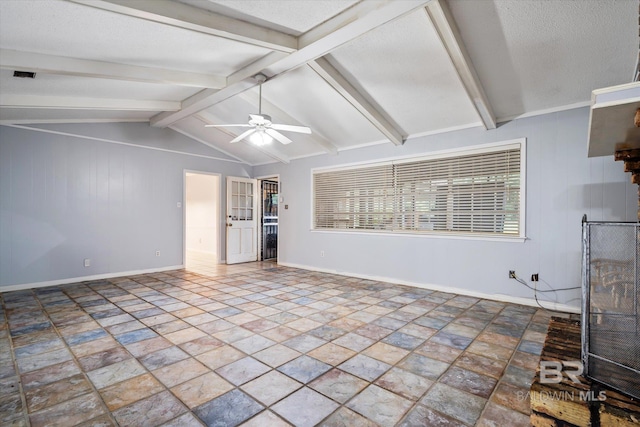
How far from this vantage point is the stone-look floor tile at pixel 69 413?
65.3 inches

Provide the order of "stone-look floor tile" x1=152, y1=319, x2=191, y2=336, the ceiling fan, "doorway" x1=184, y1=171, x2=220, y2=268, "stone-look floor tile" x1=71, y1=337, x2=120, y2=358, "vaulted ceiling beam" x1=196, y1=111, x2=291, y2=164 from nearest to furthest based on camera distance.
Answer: "stone-look floor tile" x1=71, y1=337, x2=120, y2=358, "stone-look floor tile" x1=152, y1=319, x2=191, y2=336, the ceiling fan, "vaulted ceiling beam" x1=196, y1=111, x2=291, y2=164, "doorway" x1=184, y1=171, x2=220, y2=268

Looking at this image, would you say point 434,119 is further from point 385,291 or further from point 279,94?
point 385,291

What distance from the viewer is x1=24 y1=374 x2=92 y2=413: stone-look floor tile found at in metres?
1.82

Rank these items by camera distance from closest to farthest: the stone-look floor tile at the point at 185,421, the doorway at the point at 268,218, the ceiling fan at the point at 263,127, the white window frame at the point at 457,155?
the stone-look floor tile at the point at 185,421 → the ceiling fan at the point at 263,127 → the white window frame at the point at 457,155 → the doorway at the point at 268,218

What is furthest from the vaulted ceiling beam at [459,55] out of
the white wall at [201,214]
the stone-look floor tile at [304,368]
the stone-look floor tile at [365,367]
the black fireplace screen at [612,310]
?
the white wall at [201,214]

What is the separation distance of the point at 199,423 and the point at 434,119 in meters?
4.37

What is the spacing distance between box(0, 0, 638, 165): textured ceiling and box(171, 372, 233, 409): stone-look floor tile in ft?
8.97

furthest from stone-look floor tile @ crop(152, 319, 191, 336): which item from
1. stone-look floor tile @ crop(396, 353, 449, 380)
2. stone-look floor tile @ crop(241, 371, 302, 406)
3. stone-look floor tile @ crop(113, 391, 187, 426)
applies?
stone-look floor tile @ crop(396, 353, 449, 380)

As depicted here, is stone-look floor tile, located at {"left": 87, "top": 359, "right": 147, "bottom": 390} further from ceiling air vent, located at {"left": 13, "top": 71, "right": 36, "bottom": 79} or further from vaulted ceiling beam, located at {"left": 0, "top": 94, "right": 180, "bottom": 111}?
vaulted ceiling beam, located at {"left": 0, "top": 94, "right": 180, "bottom": 111}

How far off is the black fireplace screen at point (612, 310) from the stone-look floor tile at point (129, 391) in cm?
278

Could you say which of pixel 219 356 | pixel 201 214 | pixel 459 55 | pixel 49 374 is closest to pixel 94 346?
pixel 49 374

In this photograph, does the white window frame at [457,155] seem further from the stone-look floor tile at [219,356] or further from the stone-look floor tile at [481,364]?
the stone-look floor tile at [219,356]

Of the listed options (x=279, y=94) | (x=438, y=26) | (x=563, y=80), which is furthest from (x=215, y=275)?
(x=563, y=80)

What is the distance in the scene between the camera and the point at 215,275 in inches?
225
